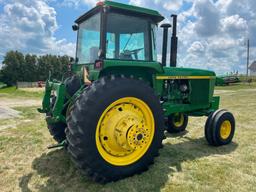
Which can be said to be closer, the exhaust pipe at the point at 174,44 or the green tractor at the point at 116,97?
the green tractor at the point at 116,97

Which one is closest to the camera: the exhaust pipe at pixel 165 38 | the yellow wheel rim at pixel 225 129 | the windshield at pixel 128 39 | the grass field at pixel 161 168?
A: the grass field at pixel 161 168

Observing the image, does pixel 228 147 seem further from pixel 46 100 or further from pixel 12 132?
pixel 12 132

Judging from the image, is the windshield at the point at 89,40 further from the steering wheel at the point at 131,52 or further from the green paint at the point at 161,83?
the steering wheel at the point at 131,52

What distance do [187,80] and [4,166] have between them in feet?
13.1

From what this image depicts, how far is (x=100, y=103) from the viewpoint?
3393 mm

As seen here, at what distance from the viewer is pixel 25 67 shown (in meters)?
54.9

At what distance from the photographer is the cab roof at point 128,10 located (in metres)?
3.92

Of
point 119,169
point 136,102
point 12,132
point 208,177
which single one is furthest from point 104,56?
point 12,132

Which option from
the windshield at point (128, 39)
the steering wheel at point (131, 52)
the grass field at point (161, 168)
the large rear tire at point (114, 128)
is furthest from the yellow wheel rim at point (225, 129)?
the steering wheel at point (131, 52)

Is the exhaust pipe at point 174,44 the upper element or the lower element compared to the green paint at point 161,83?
upper

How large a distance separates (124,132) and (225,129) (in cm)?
290

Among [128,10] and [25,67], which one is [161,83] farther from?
[25,67]

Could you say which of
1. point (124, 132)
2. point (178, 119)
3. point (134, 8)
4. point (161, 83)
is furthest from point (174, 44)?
point (124, 132)

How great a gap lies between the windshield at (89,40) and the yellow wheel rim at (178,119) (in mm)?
2952
